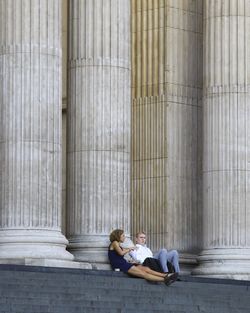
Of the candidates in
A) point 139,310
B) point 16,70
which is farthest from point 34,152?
point 139,310

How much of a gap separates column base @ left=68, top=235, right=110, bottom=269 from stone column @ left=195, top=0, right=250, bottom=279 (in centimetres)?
457

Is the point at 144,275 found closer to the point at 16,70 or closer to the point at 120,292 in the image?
the point at 120,292

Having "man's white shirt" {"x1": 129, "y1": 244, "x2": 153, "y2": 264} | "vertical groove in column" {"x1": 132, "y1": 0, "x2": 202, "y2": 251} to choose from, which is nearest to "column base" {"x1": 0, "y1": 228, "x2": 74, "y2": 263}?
"man's white shirt" {"x1": 129, "y1": 244, "x2": 153, "y2": 264}

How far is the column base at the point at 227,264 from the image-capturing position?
177ft

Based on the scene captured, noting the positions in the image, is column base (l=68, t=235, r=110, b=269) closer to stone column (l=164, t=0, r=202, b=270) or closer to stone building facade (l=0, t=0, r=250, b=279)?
stone building facade (l=0, t=0, r=250, b=279)

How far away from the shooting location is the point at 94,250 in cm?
5125

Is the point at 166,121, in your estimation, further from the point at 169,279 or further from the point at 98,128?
the point at 169,279

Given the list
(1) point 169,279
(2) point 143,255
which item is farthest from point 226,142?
(1) point 169,279

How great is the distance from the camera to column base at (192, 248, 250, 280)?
53.9 m

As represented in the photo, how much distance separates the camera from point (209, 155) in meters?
55.3

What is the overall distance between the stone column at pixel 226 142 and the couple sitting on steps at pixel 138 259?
3517 millimetres

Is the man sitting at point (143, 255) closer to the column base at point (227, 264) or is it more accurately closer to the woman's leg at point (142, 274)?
the woman's leg at point (142, 274)

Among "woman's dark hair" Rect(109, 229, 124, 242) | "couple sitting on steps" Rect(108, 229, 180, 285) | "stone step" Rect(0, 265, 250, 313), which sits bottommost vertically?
"stone step" Rect(0, 265, 250, 313)

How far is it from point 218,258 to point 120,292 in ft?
28.7
